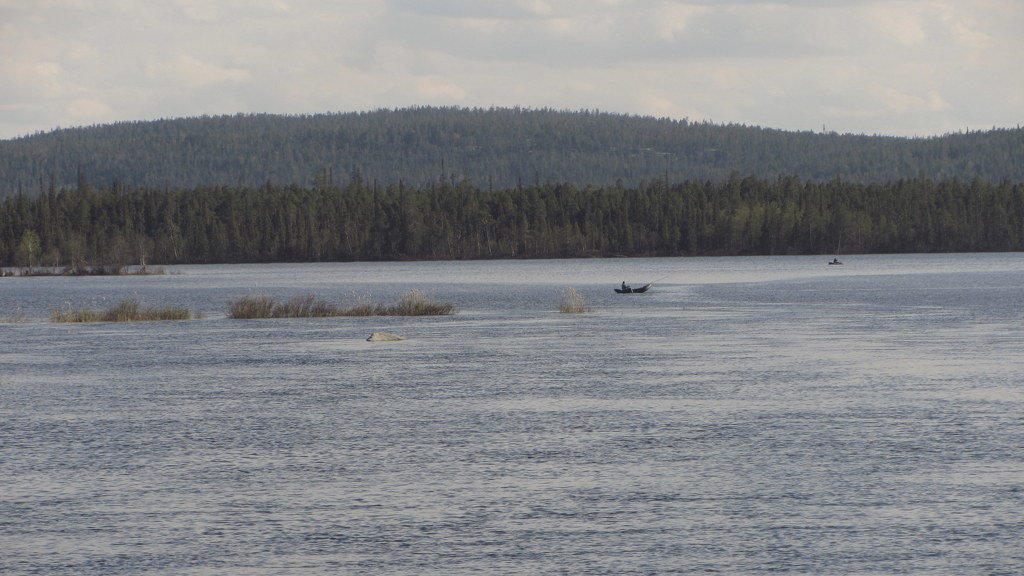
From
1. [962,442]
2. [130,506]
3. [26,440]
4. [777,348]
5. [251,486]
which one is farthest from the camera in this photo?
[777,348]

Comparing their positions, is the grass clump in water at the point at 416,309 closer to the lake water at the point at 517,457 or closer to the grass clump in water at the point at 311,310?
the grass clump in water at the point at 311,310

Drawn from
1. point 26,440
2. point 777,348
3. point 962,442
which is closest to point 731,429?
point 962,442

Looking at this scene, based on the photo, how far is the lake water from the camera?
14.4m

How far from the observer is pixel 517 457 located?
2036 cm

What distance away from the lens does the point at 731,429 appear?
23.0m

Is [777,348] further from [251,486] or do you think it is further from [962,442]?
[251,486]

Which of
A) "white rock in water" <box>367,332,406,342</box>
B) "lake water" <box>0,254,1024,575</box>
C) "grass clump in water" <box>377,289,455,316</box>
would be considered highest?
"grass clump in water" <box>377,289,455,316</box>

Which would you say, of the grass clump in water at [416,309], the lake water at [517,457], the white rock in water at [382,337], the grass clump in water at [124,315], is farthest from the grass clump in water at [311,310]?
the lake water at [517,457]

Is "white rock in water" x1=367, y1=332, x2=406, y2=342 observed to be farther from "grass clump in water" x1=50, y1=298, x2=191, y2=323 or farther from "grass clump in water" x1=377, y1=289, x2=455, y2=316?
"grass clump in water" x1=50, y1=298, x2=191, y2=323

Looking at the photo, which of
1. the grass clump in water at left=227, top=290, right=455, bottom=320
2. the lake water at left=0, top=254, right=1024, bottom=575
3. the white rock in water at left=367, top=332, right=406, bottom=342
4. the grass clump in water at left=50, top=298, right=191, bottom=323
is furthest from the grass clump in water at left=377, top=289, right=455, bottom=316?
the lake water at left=0, top=254, right=1024, bottom=575

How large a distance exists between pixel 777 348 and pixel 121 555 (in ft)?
94.6

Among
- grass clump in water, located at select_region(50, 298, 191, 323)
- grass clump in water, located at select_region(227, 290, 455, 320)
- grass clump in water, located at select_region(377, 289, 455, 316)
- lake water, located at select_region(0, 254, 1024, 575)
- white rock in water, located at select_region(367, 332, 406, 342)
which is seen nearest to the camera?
lake water, located at select_region(0, 254, 1024, 575)

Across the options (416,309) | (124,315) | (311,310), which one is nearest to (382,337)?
(416,309)

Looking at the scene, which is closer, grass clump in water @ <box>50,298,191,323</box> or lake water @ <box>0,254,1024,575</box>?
lake water @ <box>0,254,1024,575</box>
